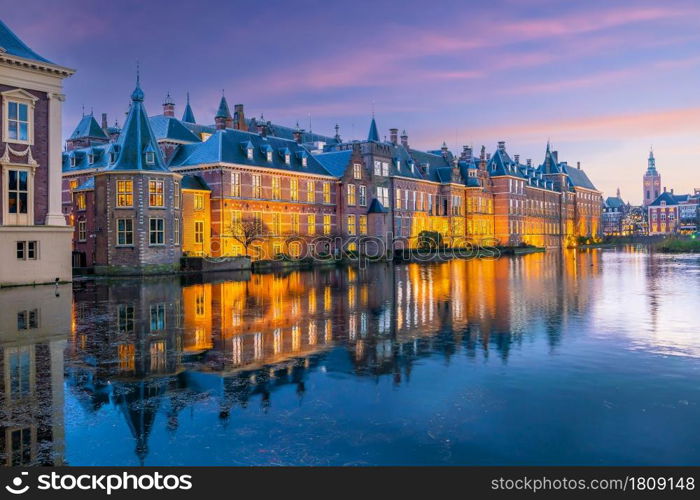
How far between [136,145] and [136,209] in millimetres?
4660

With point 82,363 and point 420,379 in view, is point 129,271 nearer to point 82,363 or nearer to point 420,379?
point 82,363

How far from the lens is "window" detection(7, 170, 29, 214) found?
108 feet

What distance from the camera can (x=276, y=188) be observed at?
59.2 meters

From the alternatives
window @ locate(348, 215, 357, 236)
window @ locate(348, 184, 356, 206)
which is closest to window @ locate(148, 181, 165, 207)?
window @ locate(348, 184, 356, 206)

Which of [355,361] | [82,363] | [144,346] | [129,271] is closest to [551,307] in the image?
[355,361]

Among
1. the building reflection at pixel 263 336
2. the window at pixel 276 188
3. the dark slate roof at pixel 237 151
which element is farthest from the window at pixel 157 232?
the window at pixel 276 188

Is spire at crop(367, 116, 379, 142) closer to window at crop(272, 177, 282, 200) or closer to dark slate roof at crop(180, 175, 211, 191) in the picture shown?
window at crop(272, 177, 282, 200)

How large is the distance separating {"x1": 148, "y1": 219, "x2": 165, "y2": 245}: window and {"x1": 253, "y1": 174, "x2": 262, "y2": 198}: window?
43.5ft

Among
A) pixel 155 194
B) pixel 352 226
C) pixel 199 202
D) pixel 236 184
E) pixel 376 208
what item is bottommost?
pixel 352 226

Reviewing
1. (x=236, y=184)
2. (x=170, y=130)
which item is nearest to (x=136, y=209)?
(x=236, y=184)

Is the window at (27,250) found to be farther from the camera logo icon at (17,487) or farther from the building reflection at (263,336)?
the camera logo icon at (17,487)

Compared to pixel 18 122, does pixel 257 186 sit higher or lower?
lower

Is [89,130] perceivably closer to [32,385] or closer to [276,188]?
[276,188]

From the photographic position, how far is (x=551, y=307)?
864 inches
